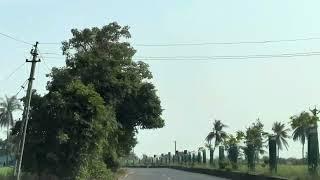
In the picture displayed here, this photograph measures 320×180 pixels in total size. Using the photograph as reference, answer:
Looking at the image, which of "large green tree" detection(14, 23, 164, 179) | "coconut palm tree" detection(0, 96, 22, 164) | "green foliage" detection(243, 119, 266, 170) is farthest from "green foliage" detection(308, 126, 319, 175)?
"coconut palm tree" detection(0, 96, 22, 164)

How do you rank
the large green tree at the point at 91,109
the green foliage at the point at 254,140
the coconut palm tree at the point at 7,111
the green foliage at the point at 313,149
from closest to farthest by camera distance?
the large green tree at the point at 91,109 < the green foliage at the point at 313,149 < the green foliage at the point at 254,140 < the coconut palm tree at the point at 7,111

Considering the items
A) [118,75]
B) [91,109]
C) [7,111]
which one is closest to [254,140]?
[118,75]

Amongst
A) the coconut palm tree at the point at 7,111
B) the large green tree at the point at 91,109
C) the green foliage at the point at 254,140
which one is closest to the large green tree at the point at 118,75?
the large green tree at the point at 91,109

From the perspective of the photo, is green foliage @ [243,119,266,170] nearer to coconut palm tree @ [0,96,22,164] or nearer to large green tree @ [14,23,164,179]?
large green tree @ [14,23,164,179]

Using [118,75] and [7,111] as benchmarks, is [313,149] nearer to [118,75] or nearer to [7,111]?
[118,75]

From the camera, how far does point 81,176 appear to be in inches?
1256

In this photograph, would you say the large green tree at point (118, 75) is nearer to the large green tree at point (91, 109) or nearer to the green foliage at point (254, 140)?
the large green tree at point (91, 109)

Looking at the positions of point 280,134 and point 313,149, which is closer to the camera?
point 313,149

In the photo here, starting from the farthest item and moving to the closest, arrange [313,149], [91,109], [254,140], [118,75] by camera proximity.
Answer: [254,140] < [118,75] < [313,149] < [91,109]

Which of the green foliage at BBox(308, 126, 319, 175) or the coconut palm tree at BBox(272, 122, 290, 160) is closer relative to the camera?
the green foliage at BBox(308, 126, 319, 175)

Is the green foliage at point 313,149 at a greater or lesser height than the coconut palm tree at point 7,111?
lesser

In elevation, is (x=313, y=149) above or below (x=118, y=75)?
below

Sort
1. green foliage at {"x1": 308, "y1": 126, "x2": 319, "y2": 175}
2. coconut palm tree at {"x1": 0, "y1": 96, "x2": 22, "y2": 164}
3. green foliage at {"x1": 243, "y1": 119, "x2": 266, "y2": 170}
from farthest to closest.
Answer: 1. coconut palm tree at {"x1": 0, "y1": 96, "x2": 22, "y2": 164}
2. green foliage at {"x1": 243, "y1": 119, "x2": 266, "y2": 170}
3. green foliage at {"x1": 308, "y1": 126, "x2": 319, "y2": 175}

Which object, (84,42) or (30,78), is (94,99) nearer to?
(30,78)
